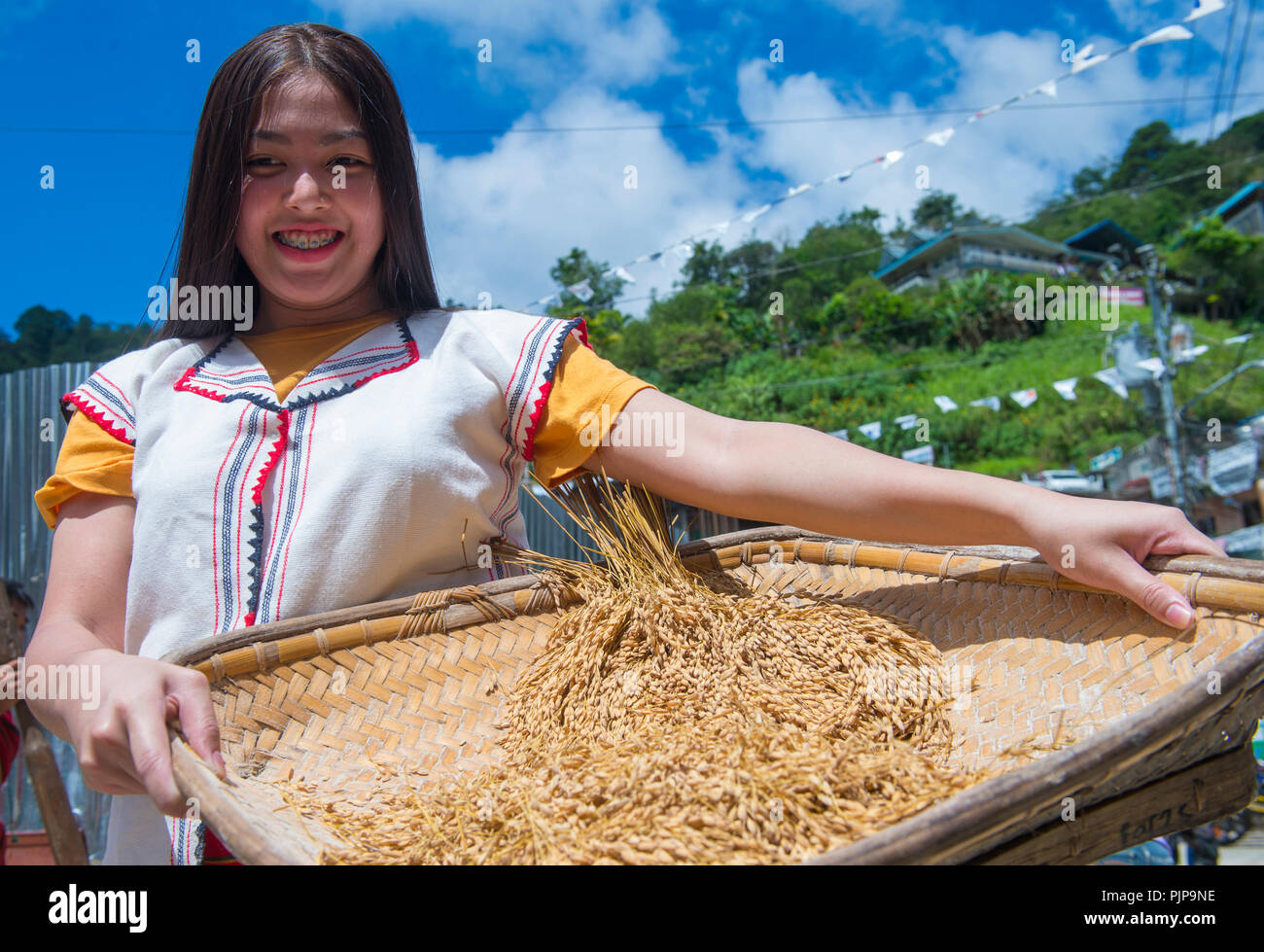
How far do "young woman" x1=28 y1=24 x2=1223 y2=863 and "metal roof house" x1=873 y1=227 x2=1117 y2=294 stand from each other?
114ft

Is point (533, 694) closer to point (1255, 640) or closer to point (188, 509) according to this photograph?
point (188, 509)

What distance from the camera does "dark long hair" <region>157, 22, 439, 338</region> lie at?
1.10 metres

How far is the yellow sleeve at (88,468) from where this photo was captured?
1070 millimetres

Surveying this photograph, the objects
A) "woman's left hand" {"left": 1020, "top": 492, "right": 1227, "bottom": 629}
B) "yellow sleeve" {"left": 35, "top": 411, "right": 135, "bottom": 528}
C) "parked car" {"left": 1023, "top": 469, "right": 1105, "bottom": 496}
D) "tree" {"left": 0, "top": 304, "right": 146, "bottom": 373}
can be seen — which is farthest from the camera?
"parked car" {"left": 1023, "top": 469, "right": 1105, "bottom": 496}

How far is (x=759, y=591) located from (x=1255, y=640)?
0.67m

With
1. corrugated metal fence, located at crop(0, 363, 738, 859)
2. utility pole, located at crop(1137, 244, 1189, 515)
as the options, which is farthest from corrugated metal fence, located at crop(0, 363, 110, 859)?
utility pole, located at crop(1137, 244, 1189, 515)

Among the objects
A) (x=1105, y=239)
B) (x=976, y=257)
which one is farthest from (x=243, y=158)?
(x=1105, y=239)

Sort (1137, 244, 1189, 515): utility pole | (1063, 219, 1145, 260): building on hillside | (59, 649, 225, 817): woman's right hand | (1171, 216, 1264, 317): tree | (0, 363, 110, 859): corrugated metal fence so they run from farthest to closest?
(1063, 219, 1145, 260): building on hillside
(1171, 216, 1264, 317): tree
(1137, 244, 1189, 515): utility pole
(0, 363, 110, 859): corrugated metal fence
(59, 649, 225, 817): woman's right hand

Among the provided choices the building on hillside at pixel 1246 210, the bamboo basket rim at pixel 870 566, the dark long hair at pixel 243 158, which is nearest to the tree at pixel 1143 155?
the building on hillside at pixel 1246 210

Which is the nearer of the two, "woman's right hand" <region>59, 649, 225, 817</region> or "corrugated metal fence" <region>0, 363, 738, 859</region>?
"woman's right hand" <region>59, 649, 225, 817</region>

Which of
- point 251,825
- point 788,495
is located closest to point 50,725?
point 251,825

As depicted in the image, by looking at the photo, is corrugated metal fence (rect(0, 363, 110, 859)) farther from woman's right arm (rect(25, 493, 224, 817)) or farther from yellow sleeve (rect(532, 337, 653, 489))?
yellow sleeve (rect(532, 337, 653, 489))

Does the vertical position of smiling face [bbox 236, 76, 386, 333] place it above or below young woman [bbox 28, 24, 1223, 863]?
above
